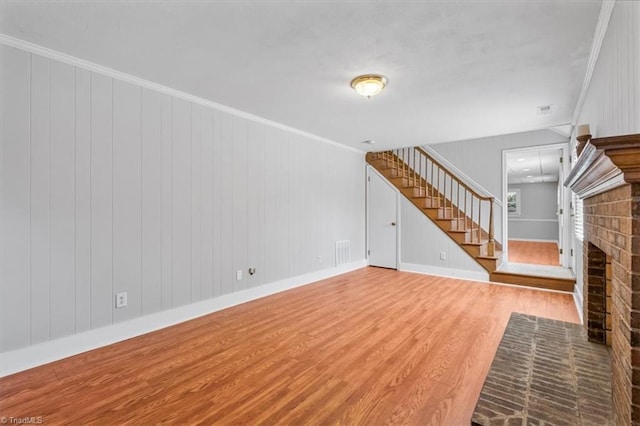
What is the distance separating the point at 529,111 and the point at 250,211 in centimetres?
378

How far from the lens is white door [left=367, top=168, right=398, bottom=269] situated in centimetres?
612

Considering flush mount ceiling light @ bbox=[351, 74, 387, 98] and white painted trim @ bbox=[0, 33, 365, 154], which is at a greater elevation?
white painted trim @ bbox=[0, 33, 365, 154]

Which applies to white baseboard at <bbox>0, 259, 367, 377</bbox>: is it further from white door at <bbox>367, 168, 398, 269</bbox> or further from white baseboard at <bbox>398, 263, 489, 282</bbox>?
white baseboard at <bbox>398, 263, 489, 282</bbox>

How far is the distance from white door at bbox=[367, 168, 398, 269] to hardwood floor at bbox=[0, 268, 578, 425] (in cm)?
243

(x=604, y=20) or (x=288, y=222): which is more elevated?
(x=604, y=20)

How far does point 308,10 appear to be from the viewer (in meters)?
1.91

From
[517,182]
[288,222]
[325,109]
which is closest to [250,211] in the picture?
[288,222]

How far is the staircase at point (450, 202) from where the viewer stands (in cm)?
517

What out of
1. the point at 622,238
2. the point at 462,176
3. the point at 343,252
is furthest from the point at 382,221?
the point at 622,238

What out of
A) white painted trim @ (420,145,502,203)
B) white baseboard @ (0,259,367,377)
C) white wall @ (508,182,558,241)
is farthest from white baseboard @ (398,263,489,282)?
white wall @ (508,182,558,241)

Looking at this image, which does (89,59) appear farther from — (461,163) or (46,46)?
(461,163)

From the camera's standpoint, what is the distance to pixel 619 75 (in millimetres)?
1708

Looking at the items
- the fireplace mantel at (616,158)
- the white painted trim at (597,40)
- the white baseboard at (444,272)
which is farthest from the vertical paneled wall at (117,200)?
the white painted trim at (597,40)

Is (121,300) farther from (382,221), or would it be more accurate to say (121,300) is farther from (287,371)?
(382,221)
